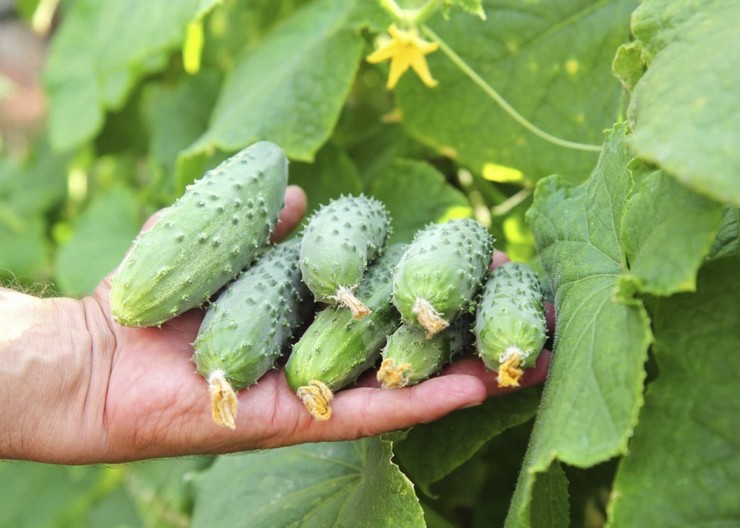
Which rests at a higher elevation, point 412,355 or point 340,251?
point 340,251

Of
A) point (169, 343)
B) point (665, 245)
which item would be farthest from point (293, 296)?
point (665, 245)

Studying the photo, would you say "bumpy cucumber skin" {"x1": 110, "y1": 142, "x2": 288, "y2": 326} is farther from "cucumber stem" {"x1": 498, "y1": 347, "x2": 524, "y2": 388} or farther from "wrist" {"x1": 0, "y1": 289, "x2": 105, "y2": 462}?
"cucumber stem" {"x1": 498, "y1": 347, "x2": 524, "y2": 388}

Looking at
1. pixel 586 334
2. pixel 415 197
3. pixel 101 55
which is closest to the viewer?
pixel 586 334

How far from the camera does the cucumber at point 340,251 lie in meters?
1.85

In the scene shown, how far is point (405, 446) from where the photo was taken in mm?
2107

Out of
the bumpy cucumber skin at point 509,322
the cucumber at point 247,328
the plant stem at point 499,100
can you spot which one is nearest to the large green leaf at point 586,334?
the bumpy cucumber skin at point 509,322

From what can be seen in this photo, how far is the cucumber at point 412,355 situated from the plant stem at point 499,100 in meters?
0.98

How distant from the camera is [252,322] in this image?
6.15 feet

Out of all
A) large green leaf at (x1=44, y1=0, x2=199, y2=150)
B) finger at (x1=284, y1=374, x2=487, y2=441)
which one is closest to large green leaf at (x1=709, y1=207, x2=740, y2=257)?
finger at (x1=284, y1=374, x2=487, y2=441)

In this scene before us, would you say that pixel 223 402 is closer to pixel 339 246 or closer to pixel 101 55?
pixel 339 246

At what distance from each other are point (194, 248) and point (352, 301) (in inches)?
16.2

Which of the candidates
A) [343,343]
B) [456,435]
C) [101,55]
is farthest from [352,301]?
[101,55]

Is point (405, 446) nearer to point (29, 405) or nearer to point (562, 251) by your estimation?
point (562, 251)

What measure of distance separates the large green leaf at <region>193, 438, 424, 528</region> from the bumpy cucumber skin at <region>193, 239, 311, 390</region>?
14.6 inches
